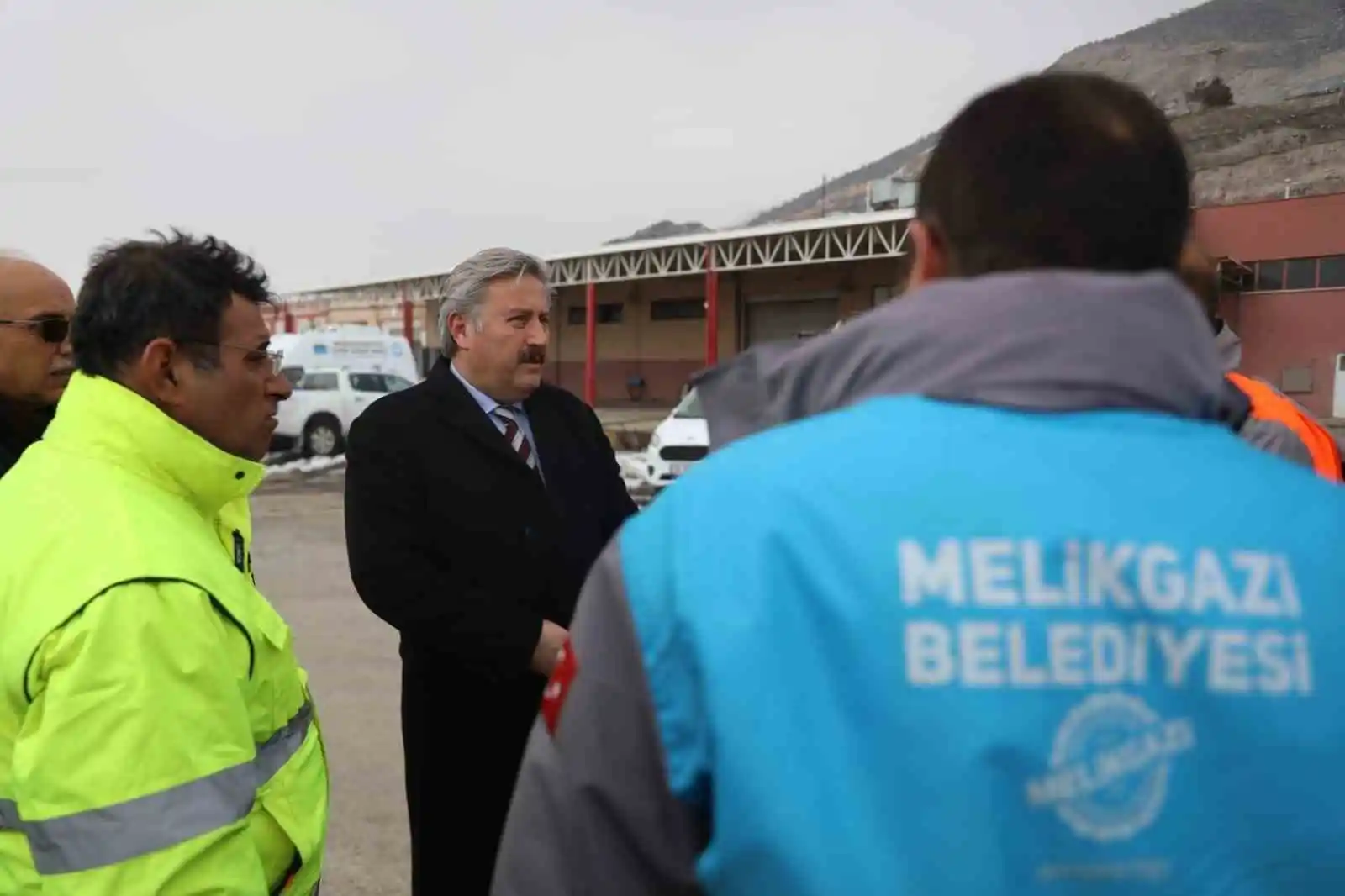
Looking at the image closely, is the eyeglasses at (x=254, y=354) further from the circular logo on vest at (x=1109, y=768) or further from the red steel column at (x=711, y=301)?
the red steel column at (x=711, y=301)

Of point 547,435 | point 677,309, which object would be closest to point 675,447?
point 547,435

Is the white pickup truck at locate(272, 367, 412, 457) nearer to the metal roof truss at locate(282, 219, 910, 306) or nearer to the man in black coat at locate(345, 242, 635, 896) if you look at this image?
the metal roof truss at locate(282, 219, 910, 306)

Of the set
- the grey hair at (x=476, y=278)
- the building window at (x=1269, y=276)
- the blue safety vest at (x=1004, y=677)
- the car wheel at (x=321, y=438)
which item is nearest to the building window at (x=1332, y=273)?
the building window at (x=1269, y=276)

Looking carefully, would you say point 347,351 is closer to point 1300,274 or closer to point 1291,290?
point 1291,290

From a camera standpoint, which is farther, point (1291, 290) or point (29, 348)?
point (1291, 290)

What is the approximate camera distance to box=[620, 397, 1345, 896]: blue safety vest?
2.62 ft

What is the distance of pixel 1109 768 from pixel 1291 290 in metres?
25.0

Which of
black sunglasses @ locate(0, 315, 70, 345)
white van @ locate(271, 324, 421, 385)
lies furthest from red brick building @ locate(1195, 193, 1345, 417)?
black sunglasses @ locate(0, 315, 70, 345)

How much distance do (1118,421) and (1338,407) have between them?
24352 millimetres

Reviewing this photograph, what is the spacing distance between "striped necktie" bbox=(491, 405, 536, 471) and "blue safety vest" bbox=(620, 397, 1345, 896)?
1981mm

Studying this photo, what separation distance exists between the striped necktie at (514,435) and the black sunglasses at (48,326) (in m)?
1.09

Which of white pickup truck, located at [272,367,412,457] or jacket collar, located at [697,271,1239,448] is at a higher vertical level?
jacket collar, located at [697,271,1239,448]

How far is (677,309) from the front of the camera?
32656 millimetres

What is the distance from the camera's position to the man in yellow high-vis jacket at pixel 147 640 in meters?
1.36
